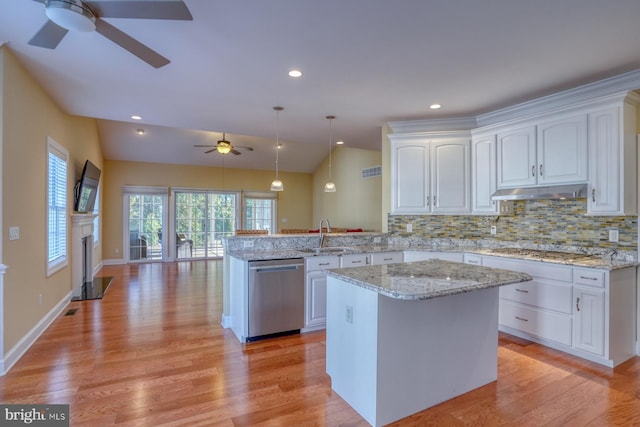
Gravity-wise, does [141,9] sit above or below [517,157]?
above

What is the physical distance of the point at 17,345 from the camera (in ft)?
9.86

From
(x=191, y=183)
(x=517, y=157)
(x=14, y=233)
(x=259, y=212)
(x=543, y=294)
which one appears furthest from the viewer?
(x=259, y=212)

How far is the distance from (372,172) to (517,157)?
4821 millimetres

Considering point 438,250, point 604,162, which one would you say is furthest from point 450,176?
point 604,162

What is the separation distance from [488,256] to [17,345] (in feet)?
15.3

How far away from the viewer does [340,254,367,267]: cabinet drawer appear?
12.8 feet

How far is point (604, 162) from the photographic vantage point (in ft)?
10.3

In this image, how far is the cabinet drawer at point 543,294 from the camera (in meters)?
3.07

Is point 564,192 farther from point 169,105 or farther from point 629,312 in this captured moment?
point 169,105

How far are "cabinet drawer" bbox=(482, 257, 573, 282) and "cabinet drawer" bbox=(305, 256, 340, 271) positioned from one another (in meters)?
1.67

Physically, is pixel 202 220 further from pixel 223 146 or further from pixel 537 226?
pixel 537 226

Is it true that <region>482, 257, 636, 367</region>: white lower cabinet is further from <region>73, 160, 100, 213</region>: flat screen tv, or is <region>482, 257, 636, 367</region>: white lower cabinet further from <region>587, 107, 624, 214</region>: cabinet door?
<region>73, 160, 100, 213</region>: flat screen tv

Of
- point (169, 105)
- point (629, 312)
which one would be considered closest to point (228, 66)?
point (169, 105)

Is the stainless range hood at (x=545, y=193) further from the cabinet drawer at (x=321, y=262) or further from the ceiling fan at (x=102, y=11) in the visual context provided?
the ceiling fan at (x=102, y=11)
